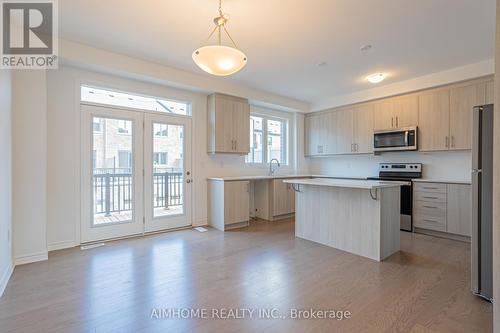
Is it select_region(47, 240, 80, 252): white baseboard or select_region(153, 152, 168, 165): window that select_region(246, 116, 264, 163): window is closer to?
select_region(153, 152, 168, 165): window

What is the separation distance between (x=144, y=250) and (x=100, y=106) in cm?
227

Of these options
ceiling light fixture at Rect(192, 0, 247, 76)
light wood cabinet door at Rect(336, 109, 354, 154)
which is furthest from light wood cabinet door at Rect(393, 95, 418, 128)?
ceiling light fixture at Rect(192, 0, 247, 76)

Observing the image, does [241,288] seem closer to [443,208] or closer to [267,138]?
[443,208]

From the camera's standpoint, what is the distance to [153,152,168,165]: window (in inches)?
175

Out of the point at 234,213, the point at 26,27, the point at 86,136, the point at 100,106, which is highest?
the point at 26,27

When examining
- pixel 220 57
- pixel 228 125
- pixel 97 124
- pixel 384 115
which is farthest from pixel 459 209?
pixel 97 124

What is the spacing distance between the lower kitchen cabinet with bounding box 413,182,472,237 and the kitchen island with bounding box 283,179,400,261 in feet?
4.34

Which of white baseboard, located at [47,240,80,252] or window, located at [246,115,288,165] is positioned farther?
window, located at [246,115,288,165]

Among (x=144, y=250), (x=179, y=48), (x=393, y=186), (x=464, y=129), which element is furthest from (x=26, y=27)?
(x=464, y=129)

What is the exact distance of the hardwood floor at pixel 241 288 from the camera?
6.23ft

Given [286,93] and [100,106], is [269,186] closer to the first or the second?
[286,93]

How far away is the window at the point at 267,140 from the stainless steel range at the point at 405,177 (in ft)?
7.68

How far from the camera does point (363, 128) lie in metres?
5.45

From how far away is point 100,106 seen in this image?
385 cm
